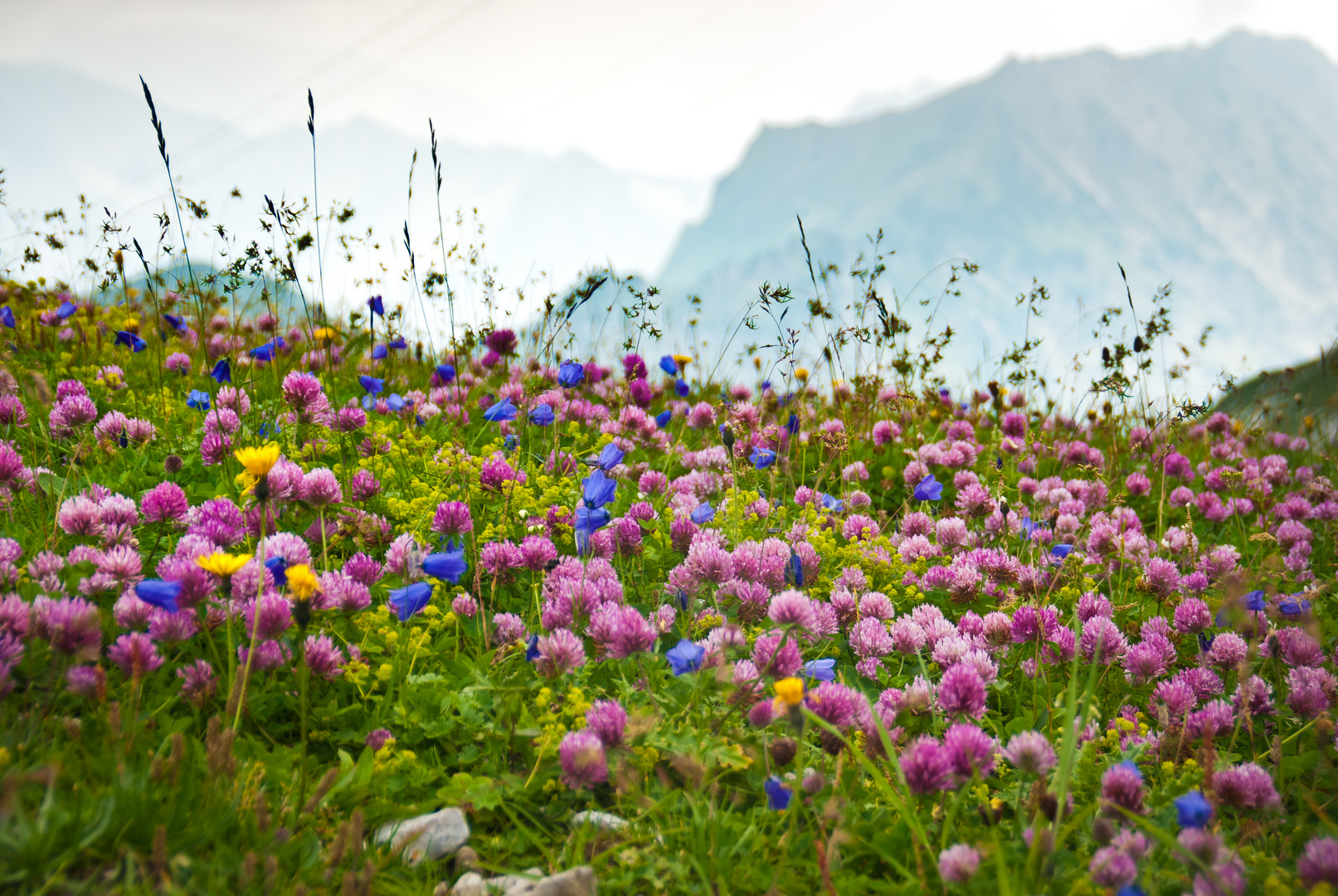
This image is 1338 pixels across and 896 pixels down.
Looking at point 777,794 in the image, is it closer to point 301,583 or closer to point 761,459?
point 301,583

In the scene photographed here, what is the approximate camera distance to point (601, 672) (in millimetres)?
2240

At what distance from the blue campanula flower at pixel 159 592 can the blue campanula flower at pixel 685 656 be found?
1.25 m

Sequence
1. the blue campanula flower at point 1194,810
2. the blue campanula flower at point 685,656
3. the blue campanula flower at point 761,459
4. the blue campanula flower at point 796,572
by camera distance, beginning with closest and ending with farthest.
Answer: the blue campanula flower at point 1194,810 < the blue campanula flower at point 685,656 < the blue campanula flower at point 796,572 < the blue campanula flower at point 761,459

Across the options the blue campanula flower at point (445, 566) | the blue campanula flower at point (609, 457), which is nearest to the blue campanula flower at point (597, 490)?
the blue campanula flower at point (609, 457)

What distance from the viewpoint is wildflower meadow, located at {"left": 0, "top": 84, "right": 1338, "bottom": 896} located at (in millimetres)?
1458

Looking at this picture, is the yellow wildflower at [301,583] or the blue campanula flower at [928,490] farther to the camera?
the blue campanula flower at [928,490]

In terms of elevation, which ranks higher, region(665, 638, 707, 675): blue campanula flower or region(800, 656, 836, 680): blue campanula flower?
region(665, 638, 707, 675): blue campanula flower

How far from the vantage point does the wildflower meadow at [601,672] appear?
1458 mm

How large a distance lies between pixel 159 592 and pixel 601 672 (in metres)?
1.23

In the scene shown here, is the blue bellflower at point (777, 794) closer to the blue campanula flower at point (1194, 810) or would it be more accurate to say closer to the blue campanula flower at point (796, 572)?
the blue campanula flower at point (796, 572)

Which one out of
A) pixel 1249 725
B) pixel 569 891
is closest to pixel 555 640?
pixel 569 891

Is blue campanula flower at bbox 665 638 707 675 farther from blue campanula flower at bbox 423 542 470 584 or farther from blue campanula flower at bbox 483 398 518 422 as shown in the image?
blue campanula flower at bbox 483 398 518 422

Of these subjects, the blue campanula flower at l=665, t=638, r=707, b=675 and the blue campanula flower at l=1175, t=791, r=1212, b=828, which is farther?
the blue campanula flower at l=665, t=638, r=707, b=675

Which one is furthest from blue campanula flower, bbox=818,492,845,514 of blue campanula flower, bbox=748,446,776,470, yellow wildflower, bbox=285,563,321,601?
yellow wildflower, bbox=285,563,321,601
